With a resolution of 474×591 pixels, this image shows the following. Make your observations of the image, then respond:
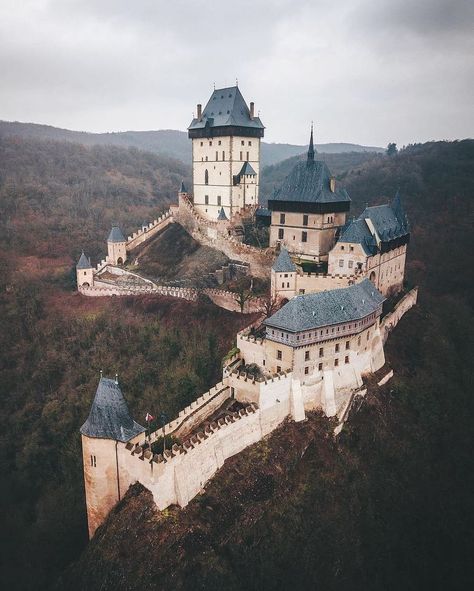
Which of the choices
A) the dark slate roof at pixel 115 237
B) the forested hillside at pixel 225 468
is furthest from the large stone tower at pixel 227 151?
the forested hillside at pixel 225 468

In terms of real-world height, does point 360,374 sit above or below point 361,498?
above

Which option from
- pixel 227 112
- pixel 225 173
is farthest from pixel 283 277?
pixel 227 112

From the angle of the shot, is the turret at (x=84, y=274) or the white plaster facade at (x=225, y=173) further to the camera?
the turret at (x=84, y=274)

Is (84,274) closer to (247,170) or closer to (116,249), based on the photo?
(116,249)

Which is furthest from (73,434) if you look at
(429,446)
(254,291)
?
(429,446)

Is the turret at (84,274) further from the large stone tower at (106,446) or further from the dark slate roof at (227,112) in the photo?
the large stone tower at (106,446)

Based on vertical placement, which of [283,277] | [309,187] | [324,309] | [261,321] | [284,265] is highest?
[309,187]

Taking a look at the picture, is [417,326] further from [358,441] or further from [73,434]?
[73,434]
